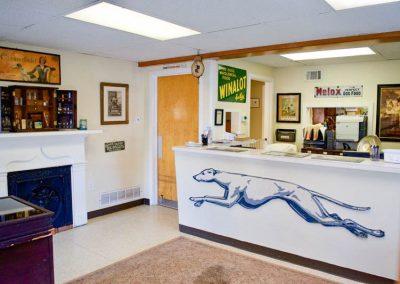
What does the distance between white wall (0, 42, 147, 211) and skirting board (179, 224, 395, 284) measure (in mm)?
1549

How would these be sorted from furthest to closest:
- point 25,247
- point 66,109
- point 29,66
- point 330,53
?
point 330,53 < point 66,109 < point 29,66 < point 25,247

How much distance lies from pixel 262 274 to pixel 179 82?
3.07 metres

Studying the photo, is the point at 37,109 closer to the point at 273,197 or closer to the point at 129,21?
the point at 129,21

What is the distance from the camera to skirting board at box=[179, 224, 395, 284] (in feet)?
10.3

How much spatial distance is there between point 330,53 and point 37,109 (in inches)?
160

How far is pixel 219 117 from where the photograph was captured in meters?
4.97

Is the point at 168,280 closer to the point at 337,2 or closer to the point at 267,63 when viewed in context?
the point at 337,2

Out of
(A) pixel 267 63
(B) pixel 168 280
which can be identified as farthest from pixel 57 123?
(A) pixel 267 63

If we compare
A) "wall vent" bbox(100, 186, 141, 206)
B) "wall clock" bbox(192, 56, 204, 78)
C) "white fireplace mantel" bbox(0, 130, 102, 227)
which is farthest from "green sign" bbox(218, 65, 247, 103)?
"wall vent" bbox(100, 186, 141, 206)

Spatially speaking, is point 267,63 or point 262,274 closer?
point 262,274

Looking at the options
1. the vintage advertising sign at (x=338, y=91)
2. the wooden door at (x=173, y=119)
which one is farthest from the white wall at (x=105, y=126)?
the vintage advertising sign at (x=338, y=91)

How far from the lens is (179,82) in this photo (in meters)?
5.26

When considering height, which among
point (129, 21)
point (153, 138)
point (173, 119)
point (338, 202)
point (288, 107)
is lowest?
point (338, 202)

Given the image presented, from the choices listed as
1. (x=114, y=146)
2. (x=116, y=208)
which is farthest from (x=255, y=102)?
(x=116, y=208)
